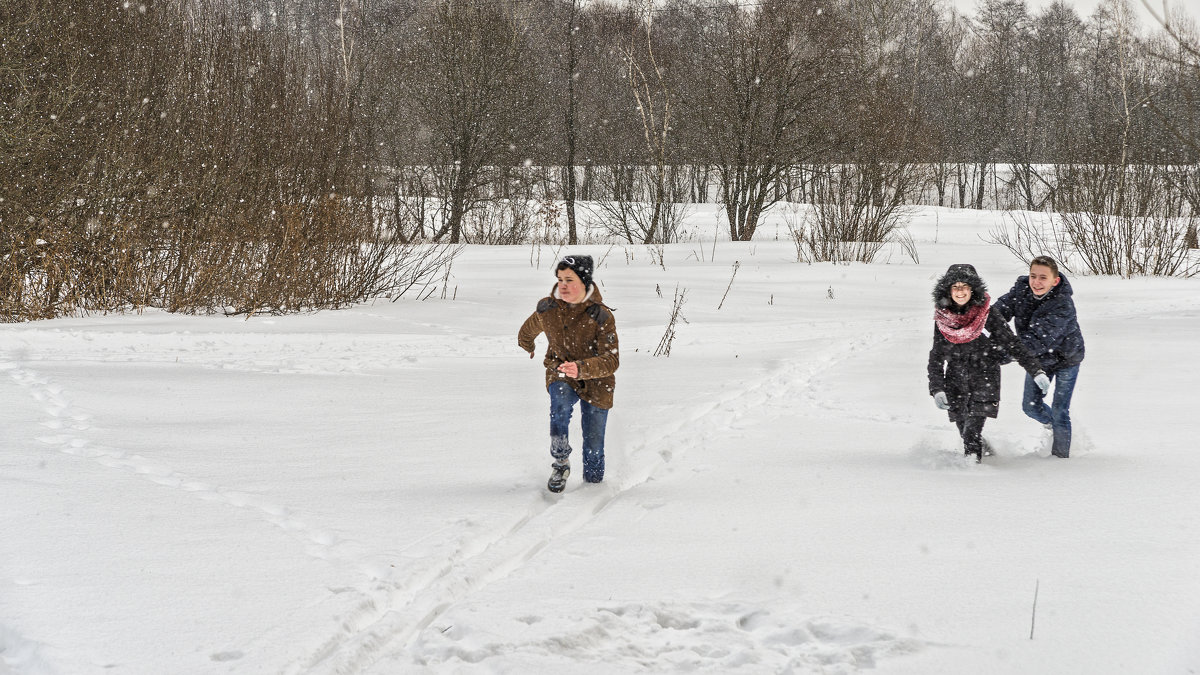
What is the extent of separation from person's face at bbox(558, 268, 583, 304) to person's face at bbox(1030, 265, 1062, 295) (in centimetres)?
259

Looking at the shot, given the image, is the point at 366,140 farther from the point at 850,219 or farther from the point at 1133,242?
the point at 1133,242

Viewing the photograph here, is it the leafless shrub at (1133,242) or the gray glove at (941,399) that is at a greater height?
the leafless shrub at (1133,242)

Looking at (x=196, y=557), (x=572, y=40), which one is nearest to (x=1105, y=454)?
(x=196, y=557)

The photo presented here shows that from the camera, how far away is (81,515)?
3.91 m

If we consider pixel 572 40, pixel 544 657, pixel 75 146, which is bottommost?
pixel 544 657

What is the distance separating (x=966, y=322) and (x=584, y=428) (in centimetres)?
211

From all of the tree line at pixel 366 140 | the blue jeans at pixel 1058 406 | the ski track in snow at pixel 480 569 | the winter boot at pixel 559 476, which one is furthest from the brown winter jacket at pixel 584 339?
the tree line at pixel 366 140

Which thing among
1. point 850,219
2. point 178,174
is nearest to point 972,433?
point 178,174

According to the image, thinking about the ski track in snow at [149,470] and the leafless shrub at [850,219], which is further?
→ the leafless shrub at [850,219]

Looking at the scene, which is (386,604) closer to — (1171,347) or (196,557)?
(196,557)

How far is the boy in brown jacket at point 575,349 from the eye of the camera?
4.50 m

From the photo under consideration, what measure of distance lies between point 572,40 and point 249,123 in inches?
542

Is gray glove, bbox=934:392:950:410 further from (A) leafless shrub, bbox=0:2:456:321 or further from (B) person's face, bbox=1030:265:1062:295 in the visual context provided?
(A) leafless shrub, bbox=0:2:456:321

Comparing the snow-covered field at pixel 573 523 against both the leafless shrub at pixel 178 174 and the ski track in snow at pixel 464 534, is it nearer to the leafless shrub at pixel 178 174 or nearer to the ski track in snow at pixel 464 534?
the ski track in snow at pixel 464 534
